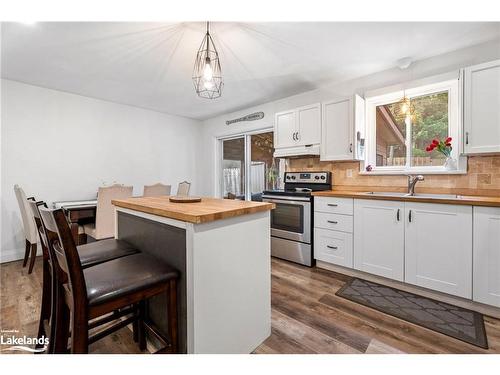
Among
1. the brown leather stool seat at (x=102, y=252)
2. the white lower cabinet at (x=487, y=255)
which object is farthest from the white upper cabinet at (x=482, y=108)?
the brown leather stool seat at (x=102, y=252)

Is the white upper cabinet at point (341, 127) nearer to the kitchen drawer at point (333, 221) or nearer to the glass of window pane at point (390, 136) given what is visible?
the glass of window pane at point (390, 136)

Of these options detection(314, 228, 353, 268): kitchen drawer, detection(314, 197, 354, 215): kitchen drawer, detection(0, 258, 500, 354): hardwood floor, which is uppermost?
detection(314, 197, 354, 215): kitchen drawer

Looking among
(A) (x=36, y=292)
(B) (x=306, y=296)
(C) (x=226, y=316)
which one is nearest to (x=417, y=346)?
(B) (x=306, y=296)

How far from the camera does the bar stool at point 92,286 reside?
0.97 m

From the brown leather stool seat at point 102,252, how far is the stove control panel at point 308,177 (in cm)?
252

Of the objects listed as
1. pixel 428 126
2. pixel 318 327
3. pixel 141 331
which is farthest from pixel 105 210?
pixel 428 126

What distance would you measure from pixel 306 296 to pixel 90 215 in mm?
2622

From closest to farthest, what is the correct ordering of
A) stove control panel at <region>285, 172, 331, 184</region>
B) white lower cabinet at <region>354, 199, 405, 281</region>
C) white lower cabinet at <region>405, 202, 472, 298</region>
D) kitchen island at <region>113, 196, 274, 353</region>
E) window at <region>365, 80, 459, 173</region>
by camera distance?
1. kitchen island at <region>113, 196, 274, 353</region>
2. white lower cabinet at <region>405, 202, 472, 298</region>
3. white lower cabinet at <region>354, 199, 405, 281</region>
4. window at <region>365, 80, 459, 173</region>
5. stove control panel at <region>285, 172, 331, 184</region>

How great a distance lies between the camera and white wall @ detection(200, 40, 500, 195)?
7.57ft

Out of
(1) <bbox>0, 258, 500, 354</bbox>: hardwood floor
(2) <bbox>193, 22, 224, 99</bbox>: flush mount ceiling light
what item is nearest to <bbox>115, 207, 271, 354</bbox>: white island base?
(1) <bbox>0, 258, 500, 354</bbox>: hardwood floor

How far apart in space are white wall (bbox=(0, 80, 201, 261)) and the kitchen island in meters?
2.60

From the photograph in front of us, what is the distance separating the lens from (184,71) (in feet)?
9.36

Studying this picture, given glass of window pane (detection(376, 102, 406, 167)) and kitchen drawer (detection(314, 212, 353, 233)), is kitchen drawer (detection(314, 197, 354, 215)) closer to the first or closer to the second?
kitchen drawer (detection(314, 212, 353, 233))

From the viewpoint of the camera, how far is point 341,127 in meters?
2.90
